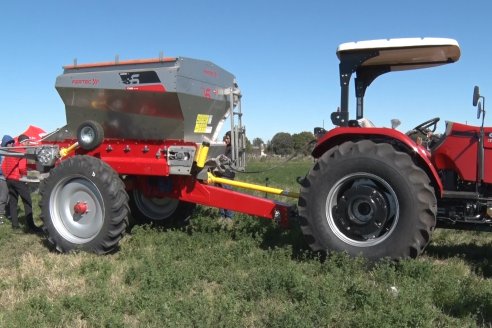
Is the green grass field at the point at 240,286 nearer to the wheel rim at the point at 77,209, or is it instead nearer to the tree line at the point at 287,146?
the wheel rim at the point at 77,209

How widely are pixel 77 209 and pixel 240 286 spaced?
274 centimetres

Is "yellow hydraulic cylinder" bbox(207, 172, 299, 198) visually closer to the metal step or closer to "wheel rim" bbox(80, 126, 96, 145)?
"wheel rim" bbox(80, 126, 96, 145)

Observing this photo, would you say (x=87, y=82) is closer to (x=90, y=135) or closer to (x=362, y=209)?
(x=90, y=135)

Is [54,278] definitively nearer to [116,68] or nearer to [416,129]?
[116,68]

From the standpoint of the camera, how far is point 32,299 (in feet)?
14.4

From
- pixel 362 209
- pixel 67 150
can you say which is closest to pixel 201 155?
pixel 67 150

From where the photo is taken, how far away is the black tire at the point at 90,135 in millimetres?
6605

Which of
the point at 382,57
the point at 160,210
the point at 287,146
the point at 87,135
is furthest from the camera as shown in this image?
the point at 287,146

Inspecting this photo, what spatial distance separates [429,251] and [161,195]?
3.49m

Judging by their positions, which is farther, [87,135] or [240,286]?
[87,135]

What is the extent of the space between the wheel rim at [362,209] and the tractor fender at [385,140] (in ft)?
1.53

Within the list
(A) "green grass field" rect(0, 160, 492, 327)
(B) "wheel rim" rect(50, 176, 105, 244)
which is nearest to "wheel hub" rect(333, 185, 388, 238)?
(A) "green grass field" rect(0, 160, 492, 327)

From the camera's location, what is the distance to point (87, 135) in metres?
6.68

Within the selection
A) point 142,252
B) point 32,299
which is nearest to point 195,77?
point 142,252
